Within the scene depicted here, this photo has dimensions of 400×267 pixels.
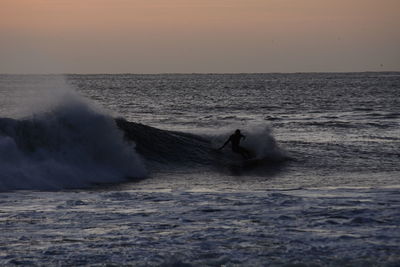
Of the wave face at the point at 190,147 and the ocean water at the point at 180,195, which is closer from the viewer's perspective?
the ocean water at the point at 180,195

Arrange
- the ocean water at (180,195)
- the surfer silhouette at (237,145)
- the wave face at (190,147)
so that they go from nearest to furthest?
the ocean water at (180,195) → the wave face at (190,147) → the surfer silhouette at (237,145)

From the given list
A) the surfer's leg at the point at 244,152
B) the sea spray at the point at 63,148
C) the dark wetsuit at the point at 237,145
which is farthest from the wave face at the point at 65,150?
the surfer's leg at the point at 244,152

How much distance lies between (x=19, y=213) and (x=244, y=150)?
42.3ft

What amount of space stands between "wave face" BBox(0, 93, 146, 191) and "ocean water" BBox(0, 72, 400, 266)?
37mm

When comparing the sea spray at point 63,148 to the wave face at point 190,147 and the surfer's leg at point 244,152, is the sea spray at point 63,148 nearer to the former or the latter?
the wave face at point 190,147

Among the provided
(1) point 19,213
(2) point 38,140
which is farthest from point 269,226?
(2) point 38,140

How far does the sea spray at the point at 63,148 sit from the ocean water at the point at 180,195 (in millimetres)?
38

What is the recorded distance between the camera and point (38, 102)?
2055 cm

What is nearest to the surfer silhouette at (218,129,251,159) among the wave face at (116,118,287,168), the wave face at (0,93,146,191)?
the wave face at (116,118,287,168)

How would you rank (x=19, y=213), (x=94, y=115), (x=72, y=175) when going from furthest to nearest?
(x=94, y=115) → (x=72, y=175) → (x=19, y=213)

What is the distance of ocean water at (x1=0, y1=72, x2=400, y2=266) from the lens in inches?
367

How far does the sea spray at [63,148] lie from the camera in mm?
16000

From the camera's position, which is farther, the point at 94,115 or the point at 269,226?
the point at 94,115

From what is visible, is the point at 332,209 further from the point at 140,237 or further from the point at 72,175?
the point at 72,175
